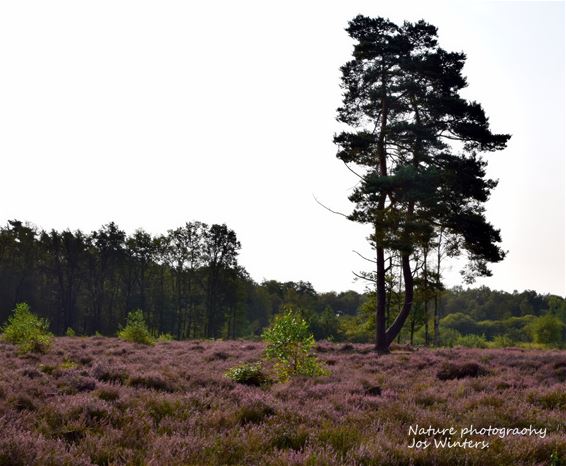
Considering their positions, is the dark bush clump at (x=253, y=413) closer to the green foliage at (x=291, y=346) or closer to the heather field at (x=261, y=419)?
the heather field at (x=261, y=419)

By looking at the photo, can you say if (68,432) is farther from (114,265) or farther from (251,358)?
(114,265)

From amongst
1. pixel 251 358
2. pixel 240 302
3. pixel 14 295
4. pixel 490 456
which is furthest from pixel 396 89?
pixel 14 295

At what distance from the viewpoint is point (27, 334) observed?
18297 mm

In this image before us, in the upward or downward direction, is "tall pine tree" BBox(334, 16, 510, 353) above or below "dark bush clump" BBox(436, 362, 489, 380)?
above

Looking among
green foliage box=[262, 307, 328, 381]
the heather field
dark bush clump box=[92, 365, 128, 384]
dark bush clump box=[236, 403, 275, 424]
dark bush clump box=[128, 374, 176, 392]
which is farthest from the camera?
green foliage box=[262, 307, 328, 381]

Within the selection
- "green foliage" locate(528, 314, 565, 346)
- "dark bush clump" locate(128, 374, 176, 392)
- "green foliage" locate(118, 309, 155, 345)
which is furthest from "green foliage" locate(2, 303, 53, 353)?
"green foliage" locate(528, 314, 565, 346)

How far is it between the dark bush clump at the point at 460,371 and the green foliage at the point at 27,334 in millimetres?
14478

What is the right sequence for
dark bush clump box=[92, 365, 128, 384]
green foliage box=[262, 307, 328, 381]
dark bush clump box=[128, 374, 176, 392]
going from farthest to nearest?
green foliage box=[262, 307, 328, 381] → dark bush clump box=[92, 365, 128, 384] → dark bush clump box=[128, 374, 176, 392]

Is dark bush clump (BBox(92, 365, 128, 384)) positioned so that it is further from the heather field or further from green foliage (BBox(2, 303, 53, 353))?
green foliage (BBox(2, 303, 53, 353))

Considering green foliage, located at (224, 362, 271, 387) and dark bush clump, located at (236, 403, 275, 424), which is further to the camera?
green foliage, located at (224, 362, 271, 387)

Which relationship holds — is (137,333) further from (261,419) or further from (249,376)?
(261,419)

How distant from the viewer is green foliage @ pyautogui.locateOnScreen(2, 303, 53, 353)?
17438 millimetres

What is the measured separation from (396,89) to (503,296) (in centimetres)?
12183

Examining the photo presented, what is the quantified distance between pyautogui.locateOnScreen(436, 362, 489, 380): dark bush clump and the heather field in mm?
1113
